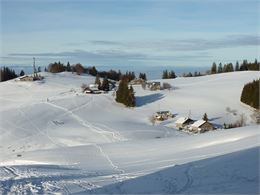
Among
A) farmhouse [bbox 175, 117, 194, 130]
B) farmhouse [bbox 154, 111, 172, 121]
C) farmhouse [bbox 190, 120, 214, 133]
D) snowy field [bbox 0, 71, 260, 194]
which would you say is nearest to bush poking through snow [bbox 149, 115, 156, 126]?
farmhouse [bbox 154, 111, 172, 121]

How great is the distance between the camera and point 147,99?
6284 centimetres

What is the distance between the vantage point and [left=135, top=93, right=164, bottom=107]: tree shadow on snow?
198ft

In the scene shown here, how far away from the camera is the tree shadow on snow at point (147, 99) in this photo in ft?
Answer: 198

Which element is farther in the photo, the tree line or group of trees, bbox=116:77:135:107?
the tree line

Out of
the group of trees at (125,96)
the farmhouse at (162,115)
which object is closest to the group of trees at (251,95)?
the farmhouse at (162,115)

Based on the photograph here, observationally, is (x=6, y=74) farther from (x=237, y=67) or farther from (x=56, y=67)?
(x=237, y=67)

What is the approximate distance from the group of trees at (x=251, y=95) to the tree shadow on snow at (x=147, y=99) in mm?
12046

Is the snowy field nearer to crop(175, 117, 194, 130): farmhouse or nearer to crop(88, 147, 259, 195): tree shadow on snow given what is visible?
crop(88, 147, 259, 195): tree shadow on snow

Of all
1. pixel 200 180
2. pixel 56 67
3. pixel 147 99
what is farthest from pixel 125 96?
pixel 56 67

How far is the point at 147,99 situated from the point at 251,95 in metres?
14.6

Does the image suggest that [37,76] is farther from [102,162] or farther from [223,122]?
[102,162]

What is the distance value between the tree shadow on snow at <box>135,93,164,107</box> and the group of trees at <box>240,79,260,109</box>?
12.0 metres

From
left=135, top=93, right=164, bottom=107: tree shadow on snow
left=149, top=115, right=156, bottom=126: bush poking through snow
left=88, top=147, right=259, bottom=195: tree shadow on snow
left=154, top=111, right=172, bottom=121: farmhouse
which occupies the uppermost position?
left=88, top=147, right=259, bottom=195: tree shadow on snow

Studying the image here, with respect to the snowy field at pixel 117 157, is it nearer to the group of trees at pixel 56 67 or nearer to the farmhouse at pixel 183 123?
the farmhouse at pixel 183 123
